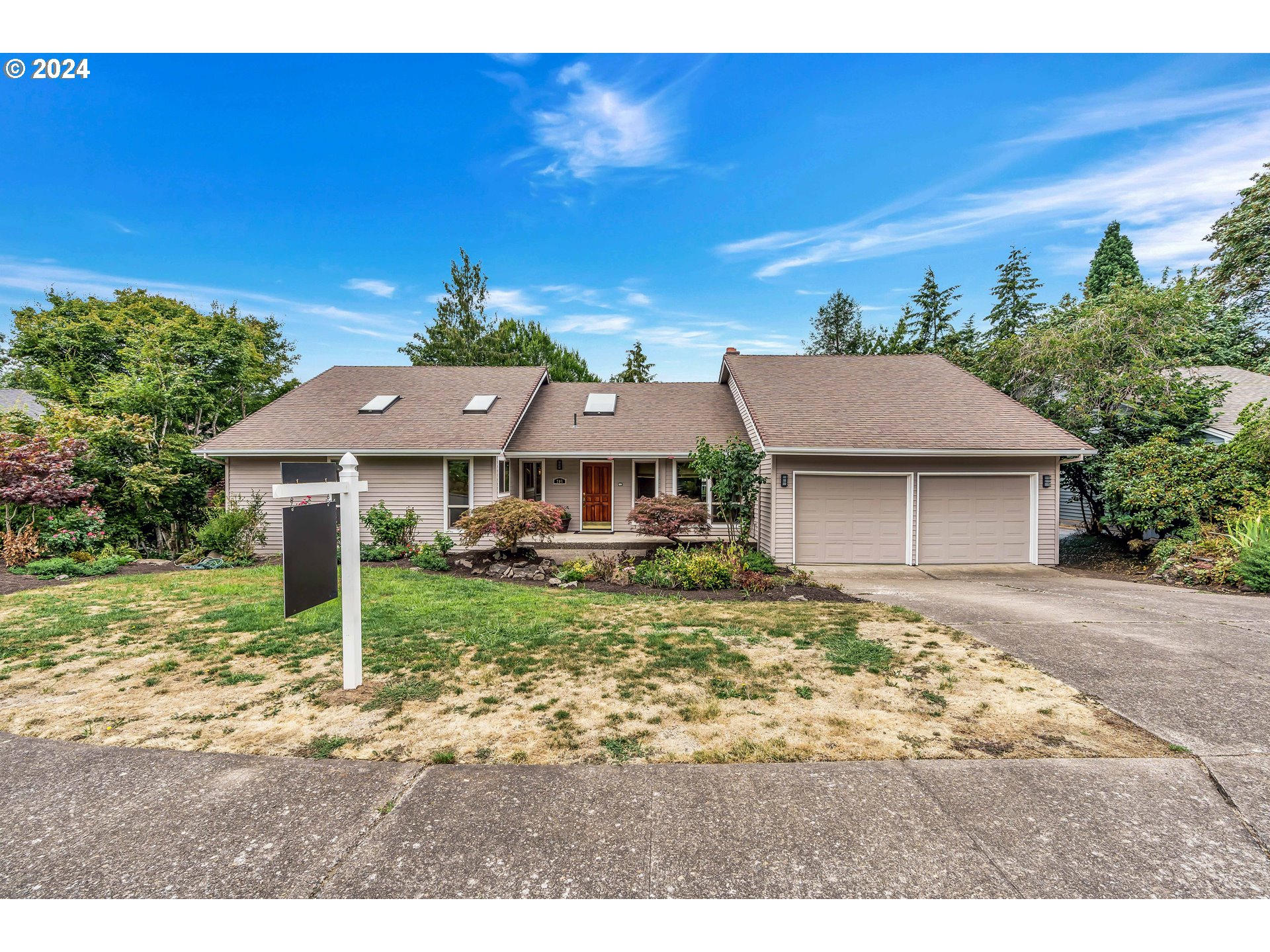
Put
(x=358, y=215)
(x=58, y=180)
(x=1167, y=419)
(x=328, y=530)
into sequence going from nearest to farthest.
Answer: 1. (x=328, y=530)
2. (x=1167, y=419)
3. (x=58, y=180)
4. (x=358, y=215)

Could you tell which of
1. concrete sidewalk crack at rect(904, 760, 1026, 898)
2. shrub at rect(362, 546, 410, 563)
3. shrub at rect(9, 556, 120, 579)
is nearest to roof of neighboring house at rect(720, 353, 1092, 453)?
concrete sidewalk crack at rect(904, 760, 1026, 898)

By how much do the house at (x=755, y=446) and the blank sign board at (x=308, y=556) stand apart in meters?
7.66

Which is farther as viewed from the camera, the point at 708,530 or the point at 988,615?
the point at 708,530

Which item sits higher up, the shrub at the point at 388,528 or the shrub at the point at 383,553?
the shrub at the point at 388,528

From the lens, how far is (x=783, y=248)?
18.4 m

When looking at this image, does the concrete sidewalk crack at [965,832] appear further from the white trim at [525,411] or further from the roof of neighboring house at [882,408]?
the white trim at [525,411]

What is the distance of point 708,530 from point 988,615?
17.6 ft

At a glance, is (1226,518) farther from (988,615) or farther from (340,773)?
(340,773)

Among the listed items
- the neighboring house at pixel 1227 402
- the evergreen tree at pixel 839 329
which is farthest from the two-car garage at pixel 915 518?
the evergreen tree at pixel 839 329

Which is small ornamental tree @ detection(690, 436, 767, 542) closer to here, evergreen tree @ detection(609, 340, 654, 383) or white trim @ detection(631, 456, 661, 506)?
white trim @ detection(631, 456, 661, 506)

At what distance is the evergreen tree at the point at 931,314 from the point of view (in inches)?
1051

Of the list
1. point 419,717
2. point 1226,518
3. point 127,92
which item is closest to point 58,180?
point 127,92

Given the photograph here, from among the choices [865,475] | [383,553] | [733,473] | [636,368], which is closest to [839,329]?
[636,368]

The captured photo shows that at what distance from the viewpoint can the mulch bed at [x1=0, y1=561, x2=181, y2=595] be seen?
305 inches
